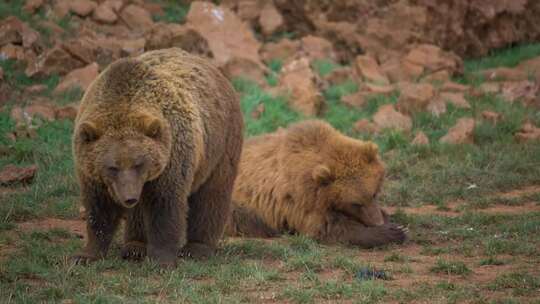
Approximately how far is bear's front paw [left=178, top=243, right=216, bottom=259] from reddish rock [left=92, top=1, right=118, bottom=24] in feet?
24.6

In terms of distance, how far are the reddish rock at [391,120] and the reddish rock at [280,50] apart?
2.38 meters

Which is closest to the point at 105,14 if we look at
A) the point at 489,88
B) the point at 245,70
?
the point at 245,70

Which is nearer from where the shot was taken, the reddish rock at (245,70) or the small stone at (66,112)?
the small stone at (66,112)

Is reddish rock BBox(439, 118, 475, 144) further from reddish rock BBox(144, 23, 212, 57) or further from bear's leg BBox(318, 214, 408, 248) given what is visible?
reddish rock BBox(144, 23, 212, 57)

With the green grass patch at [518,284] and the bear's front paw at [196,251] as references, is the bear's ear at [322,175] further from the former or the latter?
the green grass patch at [518,284]

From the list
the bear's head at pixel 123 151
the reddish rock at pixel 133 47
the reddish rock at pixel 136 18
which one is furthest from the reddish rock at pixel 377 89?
the bear's head at pixel 123 151

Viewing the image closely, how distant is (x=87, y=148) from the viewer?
7223 millimetres

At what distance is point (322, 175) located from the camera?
9.25 m

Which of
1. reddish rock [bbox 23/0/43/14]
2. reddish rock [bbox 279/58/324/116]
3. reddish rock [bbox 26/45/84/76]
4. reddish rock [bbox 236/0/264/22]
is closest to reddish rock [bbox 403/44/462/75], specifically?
reddish rock [bbox 279/58/324/116]

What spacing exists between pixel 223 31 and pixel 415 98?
3460 mm

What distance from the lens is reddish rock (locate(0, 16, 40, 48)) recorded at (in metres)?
13.6

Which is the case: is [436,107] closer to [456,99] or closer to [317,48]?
[456,99]

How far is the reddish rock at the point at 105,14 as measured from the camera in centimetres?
1491

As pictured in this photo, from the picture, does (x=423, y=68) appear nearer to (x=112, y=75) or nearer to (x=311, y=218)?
(x=311, y=218)
